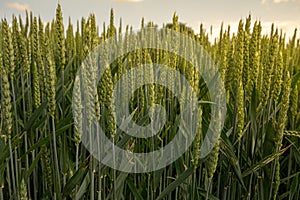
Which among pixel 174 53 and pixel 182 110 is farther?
pixel 174 53

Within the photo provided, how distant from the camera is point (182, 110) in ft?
3.01

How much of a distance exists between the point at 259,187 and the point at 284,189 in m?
0.51

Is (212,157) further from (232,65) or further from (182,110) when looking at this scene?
(232,65)

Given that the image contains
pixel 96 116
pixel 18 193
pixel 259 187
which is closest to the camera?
pixel 96 116

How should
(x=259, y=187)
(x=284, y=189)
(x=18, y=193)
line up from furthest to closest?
(x=284, y=189)
(x=259, y=187)
(x=18, y=193)

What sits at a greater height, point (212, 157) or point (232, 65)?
point (232, 65)

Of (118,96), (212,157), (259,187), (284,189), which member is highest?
(118,96)

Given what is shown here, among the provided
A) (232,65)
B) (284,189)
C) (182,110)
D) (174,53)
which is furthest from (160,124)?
(284,189)

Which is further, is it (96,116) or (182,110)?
(182,110)

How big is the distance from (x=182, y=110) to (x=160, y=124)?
0.33 feet

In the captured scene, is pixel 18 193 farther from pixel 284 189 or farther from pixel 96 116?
pixel 284 189

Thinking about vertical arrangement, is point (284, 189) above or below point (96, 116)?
below

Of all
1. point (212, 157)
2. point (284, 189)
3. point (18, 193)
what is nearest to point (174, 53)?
point (212, 157)

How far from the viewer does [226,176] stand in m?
1.04
